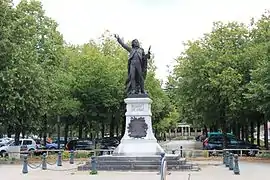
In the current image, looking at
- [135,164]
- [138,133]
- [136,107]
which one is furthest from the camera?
[136,107]

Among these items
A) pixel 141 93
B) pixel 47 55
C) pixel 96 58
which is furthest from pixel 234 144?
pixel 141 93

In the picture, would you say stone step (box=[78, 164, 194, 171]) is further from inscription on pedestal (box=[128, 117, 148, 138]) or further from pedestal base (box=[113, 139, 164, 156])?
inscription on pedestal (box=[128, 117, 148, 138])

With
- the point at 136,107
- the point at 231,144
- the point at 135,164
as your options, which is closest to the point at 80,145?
the point at 231,144

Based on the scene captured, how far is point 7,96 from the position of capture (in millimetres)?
34125

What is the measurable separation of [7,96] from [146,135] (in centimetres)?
1190

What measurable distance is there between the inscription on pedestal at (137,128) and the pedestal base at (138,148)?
0.29m

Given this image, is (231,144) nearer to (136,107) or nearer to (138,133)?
(136,107)

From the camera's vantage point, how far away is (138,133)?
2620 cm

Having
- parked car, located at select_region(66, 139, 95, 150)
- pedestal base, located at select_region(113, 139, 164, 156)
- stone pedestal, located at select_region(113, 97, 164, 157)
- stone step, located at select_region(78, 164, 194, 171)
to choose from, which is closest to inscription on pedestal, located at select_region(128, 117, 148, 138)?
stone pedestal, located at select_region(113, 97, 164, 157)

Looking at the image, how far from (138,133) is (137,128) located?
26 centimetres

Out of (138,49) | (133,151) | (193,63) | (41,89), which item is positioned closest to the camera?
(133,151)

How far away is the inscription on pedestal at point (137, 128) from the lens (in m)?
26.2

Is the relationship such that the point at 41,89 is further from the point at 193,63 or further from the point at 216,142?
the point at 216,142

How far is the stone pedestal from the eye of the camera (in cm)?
2591
